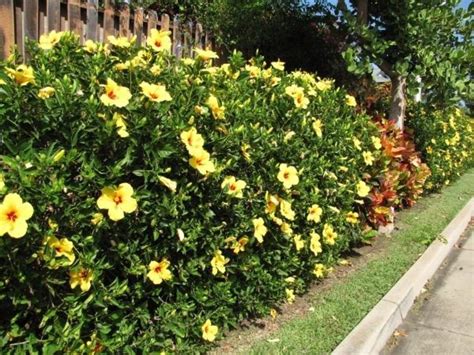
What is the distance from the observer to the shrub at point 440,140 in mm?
8180

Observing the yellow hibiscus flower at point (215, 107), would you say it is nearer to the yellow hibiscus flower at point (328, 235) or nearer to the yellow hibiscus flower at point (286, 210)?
the yellow hibiscus flower at point (286, 210)

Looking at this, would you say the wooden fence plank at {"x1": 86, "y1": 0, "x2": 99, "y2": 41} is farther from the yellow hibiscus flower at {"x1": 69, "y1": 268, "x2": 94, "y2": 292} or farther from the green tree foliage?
the yellow hibiscus flower at {"x1": 69, "y1": 268, "x2": 94, "y2": 292}

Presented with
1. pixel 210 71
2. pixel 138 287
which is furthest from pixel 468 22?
pixel 138 287

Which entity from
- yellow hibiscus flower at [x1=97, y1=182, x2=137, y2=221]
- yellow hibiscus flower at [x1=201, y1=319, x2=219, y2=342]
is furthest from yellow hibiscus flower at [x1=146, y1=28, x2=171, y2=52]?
yellow hibiscus flower at [x1=201, y1=319, x2=219, y2=342]

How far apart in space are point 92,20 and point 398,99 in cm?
404

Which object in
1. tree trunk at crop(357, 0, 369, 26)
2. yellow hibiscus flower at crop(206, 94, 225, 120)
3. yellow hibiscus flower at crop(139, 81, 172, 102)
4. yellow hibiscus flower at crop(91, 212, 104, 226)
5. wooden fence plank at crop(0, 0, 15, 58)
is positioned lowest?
yellow hibiscus flower at crop(91, 212, 104, 226)

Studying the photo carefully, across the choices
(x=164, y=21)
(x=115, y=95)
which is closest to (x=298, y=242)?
(x=115, y=95)

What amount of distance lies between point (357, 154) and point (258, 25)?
2.77 metres

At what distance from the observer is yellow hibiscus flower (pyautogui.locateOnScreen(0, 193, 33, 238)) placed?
1.94 m

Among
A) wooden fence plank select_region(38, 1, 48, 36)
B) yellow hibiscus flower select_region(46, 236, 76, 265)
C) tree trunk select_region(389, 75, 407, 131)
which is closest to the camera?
yellow hibiscus flower select_region(46, 236, 76, 265)

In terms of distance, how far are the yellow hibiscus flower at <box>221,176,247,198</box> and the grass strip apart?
101 cm

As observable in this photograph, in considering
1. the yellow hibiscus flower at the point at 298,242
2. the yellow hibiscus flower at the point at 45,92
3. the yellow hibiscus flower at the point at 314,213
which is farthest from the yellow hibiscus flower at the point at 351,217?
the yellow hibiscus flower at the point at 45,92

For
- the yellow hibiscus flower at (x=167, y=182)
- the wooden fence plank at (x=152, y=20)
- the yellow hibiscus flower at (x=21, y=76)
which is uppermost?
the wooden fence plank at (x=152, y=20)

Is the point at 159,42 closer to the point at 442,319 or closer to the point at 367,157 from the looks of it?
the point at 367,157
